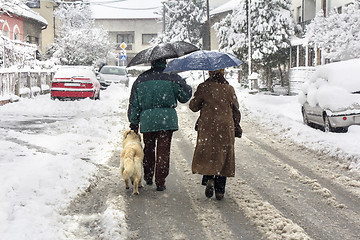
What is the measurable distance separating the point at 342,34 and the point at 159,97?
574 inches

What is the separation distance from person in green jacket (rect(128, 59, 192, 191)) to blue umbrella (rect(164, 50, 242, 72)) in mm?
227

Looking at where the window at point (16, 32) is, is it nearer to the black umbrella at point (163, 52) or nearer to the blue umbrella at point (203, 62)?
the black umbrella at point (163, 52)

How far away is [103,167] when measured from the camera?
304 inches

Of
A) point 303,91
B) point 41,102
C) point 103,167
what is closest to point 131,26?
point 41,102

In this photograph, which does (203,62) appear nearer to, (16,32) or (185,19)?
(16,32)

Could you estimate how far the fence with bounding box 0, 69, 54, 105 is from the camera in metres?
17.4

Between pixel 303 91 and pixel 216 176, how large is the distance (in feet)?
27.4

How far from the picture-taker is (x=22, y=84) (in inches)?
775

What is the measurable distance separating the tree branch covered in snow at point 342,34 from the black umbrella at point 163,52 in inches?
533

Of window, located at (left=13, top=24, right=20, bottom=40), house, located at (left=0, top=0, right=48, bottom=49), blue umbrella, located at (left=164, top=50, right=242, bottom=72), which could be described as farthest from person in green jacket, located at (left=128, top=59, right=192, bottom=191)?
window, located at (left=13, top=24, right=20, bottom=40)

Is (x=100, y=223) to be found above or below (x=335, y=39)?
below

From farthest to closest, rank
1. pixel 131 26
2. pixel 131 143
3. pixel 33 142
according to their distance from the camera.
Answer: pixel 131 26, pixel 33 142, pixel 131 143

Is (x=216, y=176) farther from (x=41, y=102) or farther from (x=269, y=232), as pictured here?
(x=41, y=102)

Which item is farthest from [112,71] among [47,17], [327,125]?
[327,125]
